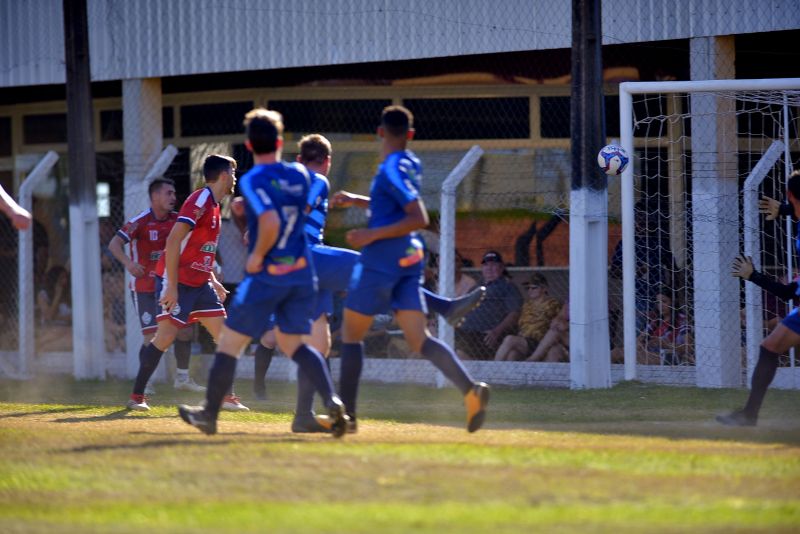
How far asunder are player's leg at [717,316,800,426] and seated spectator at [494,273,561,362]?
4176 millimetres

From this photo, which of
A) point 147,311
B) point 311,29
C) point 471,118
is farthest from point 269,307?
point 471,118

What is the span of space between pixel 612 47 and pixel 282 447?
30.0 ft

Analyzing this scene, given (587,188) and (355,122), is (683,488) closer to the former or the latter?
(587,188)

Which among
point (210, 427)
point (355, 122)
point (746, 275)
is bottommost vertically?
point (210, 427)

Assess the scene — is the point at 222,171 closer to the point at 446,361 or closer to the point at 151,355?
the point at 151,355

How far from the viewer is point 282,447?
24.2ft

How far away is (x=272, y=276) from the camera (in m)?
7.68

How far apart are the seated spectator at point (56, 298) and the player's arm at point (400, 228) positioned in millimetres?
9837

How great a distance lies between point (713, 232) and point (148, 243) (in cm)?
531

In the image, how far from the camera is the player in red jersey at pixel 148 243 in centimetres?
1150

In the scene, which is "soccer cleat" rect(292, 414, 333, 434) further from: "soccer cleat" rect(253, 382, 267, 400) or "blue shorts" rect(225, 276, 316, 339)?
"soccer cleat" rect(253, 382, 267, 400)

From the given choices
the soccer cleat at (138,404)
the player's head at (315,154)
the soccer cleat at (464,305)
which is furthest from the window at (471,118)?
the soccer cleat at (464,305)

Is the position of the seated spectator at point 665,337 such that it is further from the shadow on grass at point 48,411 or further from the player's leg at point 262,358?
the shadow on grass at point 48,411

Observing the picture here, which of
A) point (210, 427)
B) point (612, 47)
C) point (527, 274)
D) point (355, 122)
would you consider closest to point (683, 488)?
point (210, 427)
